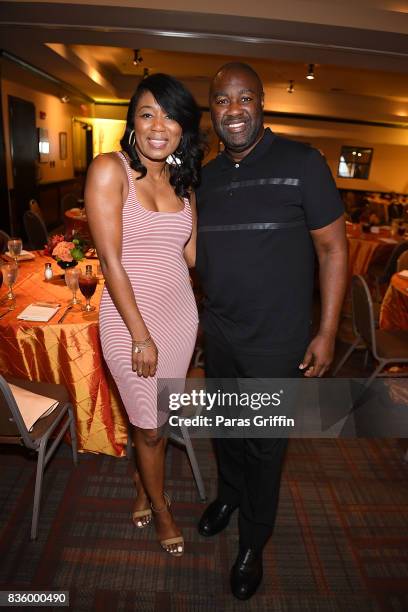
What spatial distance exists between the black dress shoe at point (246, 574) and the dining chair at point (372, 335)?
5.75ft

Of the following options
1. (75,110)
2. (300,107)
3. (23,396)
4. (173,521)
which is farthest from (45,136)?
(173,521)

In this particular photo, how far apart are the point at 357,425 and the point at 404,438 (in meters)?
0.30

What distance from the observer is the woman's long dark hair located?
5.00 feet

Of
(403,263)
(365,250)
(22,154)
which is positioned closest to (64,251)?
(403,263)

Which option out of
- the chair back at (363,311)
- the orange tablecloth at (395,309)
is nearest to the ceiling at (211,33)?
the orange tablecloth at (395,309)

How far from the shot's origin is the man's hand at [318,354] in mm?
1645

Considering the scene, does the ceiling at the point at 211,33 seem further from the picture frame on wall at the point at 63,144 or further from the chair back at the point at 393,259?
the picture frame on wall at the point at 63,144

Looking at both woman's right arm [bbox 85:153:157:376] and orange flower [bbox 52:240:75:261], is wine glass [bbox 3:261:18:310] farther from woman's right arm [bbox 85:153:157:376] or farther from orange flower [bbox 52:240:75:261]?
woman's right arm [bbox 85:153:157:376]

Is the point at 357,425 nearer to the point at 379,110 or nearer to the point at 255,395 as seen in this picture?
the point at 255,395

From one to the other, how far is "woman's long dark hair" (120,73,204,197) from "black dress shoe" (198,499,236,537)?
1.49m

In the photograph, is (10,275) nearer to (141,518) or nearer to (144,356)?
(144,356)

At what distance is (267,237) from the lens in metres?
1.57

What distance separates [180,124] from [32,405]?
142cm

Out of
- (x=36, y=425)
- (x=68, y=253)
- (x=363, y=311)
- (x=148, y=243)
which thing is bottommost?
(x=36, y=425)
